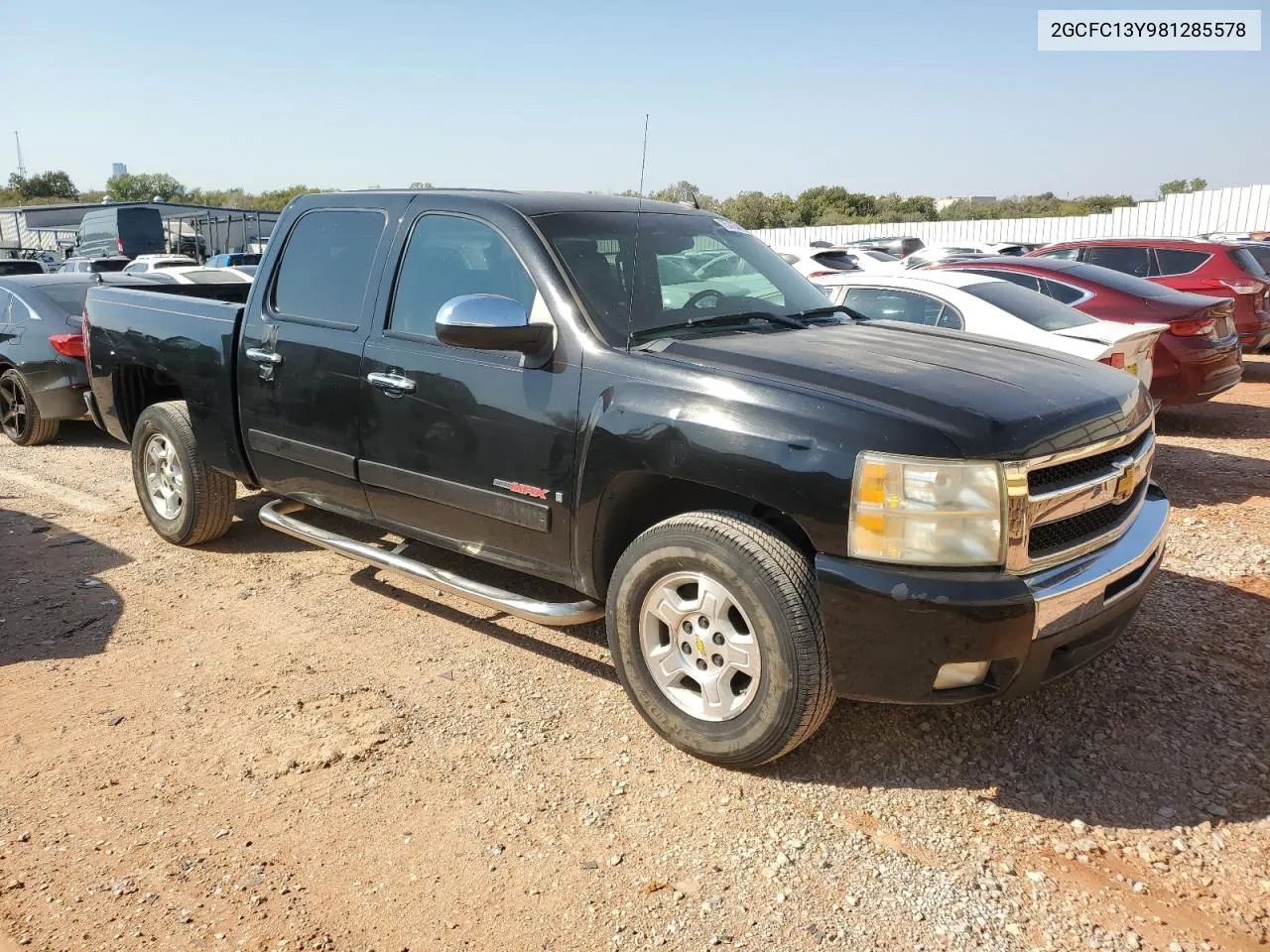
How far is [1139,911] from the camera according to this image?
105 inches

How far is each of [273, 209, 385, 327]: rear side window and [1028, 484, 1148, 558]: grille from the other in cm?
294

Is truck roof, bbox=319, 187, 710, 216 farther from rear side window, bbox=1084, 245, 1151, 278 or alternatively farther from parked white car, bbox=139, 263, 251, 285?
rear side window, bbox=1084, 245, 1151, 278

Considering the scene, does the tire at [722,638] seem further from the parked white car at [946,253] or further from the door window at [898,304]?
the parked white car at [946,253]

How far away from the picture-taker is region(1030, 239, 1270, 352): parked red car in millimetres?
10922

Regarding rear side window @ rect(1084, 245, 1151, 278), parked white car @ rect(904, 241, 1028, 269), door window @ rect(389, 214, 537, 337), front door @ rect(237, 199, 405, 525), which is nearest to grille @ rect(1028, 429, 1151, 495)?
door window @ rect(389, 214, 537, 337)

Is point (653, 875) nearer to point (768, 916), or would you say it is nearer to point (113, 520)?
point (768, 916)

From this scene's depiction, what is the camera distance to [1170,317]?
26.7ft

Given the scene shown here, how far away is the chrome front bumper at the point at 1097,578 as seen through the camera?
292 centimetres

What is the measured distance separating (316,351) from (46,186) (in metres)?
104

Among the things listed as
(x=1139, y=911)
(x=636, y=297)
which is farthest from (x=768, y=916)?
(x=636, y=297)

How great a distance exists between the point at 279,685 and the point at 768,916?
90.3 inches

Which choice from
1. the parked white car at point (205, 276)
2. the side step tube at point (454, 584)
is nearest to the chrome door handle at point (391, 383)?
the side step tube at point (454, 584)

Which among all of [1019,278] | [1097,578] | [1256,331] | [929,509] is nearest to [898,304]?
[1019,278]

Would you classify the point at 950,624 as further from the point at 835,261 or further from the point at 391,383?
the point at 835,261
